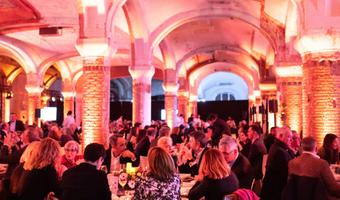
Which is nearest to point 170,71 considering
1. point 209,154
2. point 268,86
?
point 268,86

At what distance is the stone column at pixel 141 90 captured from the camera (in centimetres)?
1445

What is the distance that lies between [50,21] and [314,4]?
28.5 feet

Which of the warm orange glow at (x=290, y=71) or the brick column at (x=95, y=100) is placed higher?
the warm orange glow at (x=290, y=71)

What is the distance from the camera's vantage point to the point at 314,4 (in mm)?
8562

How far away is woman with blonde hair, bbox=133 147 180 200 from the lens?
11.8ft

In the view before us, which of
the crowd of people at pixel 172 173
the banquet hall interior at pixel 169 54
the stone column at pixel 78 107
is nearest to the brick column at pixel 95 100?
the banquet hall interior at pixel 169 54

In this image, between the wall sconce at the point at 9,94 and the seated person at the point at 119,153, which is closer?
the seated person at the point at 119,153

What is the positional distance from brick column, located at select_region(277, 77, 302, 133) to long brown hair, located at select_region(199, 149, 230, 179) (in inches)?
364

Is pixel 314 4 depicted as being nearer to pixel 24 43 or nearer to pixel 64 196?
pixel 64 196

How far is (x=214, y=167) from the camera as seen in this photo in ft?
12.0

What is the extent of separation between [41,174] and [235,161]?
2.08 m

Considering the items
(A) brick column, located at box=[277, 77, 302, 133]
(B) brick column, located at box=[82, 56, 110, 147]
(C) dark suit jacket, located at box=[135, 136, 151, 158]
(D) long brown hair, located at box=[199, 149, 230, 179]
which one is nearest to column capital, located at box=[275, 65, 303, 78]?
(A) brick column, located at box=[277, 77, 302, 133]

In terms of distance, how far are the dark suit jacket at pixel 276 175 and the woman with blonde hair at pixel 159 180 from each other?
5.95ft

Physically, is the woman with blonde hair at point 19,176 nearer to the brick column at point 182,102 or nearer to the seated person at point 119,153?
the seated person at point 119,153
